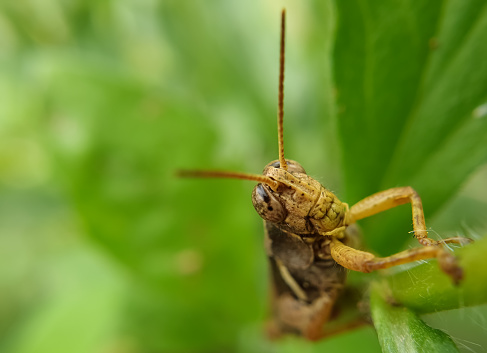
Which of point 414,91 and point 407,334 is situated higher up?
point 414,91

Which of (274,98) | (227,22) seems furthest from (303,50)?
(227,22)

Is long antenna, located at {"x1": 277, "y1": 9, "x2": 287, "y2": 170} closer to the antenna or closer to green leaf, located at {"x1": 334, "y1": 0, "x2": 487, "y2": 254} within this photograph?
the antenna

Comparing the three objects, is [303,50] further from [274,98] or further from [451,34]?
[451,34]

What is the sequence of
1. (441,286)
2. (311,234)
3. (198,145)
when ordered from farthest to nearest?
(198,145)
(311,234)
(441,286)

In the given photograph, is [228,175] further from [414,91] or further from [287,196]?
[414,91]

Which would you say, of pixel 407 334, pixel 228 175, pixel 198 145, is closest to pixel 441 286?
pixel 407 334

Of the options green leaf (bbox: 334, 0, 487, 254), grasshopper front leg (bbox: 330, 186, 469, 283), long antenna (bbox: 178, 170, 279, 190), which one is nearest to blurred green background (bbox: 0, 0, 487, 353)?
green leaf (bbox: 334, 0, 487, 254)
